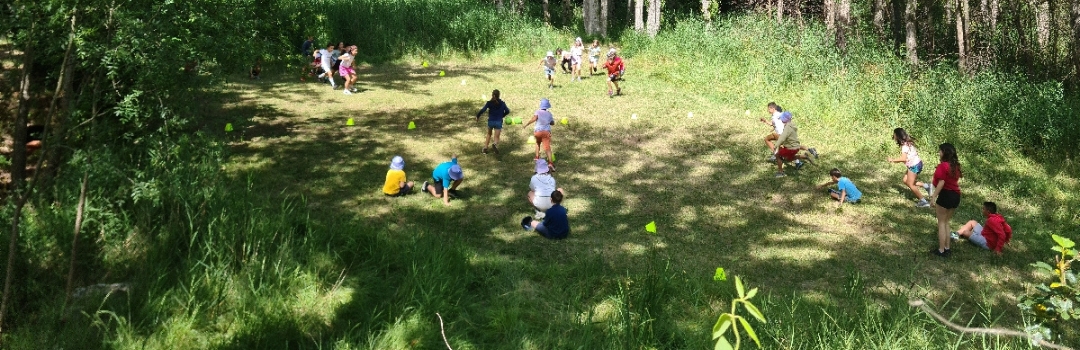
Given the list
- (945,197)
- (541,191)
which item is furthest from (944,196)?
(541,191)

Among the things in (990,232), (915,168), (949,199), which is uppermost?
(915,168)

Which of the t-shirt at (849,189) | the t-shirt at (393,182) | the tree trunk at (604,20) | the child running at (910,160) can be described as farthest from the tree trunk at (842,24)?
the t-shirt at (393,182)

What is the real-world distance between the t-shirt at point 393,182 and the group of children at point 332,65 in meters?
7.85

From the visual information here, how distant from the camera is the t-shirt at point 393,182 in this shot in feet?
31.0

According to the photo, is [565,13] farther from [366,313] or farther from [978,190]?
[366,313]

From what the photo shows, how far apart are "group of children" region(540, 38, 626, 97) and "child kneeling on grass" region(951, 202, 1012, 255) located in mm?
9831

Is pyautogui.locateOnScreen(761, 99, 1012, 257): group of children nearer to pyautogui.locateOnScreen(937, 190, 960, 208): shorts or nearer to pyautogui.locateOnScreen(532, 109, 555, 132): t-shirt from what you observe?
pyautogui.locateOnScreen(937, 190, 960, 208): shorts

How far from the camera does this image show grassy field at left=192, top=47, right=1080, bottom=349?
234 inches

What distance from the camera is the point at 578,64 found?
65.9 ft

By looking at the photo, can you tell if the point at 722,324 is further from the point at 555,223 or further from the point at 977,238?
the point at 977,238

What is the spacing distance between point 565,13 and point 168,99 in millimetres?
24401

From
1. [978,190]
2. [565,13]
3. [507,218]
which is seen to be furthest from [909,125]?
[565,13]

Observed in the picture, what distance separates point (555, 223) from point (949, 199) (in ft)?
15.0

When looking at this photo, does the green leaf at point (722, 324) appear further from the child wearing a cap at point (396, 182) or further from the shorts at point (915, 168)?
the shorts at point (915, 168)
